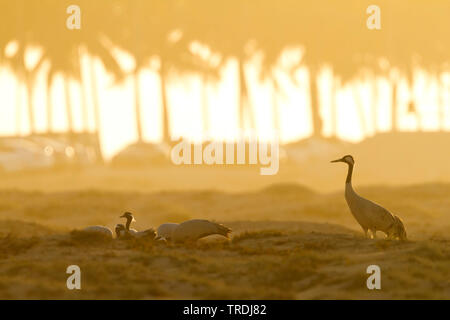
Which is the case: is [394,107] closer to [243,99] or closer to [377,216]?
[243,99]

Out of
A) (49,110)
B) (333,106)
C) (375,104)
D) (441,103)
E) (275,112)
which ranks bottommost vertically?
(275,112)

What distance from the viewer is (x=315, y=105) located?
71.8 metres

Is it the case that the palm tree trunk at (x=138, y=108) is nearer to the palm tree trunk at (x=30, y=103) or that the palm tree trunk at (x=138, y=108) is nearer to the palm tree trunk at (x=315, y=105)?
the palm tree trunk at (x=30, y=103)

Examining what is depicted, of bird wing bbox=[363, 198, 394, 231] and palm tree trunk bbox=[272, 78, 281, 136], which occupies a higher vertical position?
palm tree trunk bbox=[272, 78, 281, 136]

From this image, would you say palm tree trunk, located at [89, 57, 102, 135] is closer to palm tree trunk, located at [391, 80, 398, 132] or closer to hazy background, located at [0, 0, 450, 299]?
hazy background, located at [0, 0, 450, 299]

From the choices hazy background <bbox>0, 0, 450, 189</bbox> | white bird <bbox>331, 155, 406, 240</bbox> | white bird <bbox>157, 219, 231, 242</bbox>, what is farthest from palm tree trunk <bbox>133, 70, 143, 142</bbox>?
white bird <bbox>331, 155, 406, 240</bbox>

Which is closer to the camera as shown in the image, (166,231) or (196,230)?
(196,230)

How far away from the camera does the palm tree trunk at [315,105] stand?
7106 cm

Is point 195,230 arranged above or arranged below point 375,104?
below

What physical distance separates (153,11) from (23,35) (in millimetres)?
7873

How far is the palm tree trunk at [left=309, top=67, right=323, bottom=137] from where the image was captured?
7106 cm

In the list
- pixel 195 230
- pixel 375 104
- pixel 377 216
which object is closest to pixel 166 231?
pixel 195 230

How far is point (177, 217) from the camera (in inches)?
1411

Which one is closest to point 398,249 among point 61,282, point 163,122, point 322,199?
point 61,282
